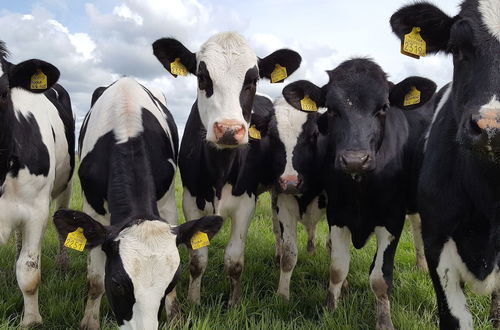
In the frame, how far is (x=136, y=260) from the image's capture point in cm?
341

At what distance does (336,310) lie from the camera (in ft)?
15.6

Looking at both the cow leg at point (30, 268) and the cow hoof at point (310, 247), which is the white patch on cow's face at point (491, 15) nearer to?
the cow leg at point (30, 268)

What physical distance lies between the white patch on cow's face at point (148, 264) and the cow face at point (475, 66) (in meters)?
2.05

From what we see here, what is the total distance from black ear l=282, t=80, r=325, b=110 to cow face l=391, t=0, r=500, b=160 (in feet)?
4.98

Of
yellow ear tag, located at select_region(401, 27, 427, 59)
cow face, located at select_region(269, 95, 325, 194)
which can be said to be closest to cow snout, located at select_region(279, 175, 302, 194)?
cow face, located at select_region(269, 95, 325, 194)

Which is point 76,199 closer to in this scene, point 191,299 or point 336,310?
point 191,299

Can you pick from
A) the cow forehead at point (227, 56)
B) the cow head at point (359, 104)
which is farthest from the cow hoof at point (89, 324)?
the cow head at point (359, 104)

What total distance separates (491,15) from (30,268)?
422 centimetres

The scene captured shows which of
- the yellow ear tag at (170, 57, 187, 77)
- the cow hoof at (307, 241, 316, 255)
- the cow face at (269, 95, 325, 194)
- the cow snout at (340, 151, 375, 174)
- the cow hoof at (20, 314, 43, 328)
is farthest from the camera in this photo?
the cow hoof at (307, 241, 316, 255)

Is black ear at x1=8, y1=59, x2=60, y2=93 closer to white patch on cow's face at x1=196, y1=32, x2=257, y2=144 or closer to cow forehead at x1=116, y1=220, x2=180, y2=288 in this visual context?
white patch on cow's face at x1=196, y1=32, x2=257, y2=144

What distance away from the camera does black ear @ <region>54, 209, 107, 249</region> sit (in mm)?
3607

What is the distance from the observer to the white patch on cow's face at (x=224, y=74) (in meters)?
Result: 4.31

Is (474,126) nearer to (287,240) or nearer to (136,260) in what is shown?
(136,260)

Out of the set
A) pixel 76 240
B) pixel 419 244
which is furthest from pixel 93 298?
pixel 419 244
